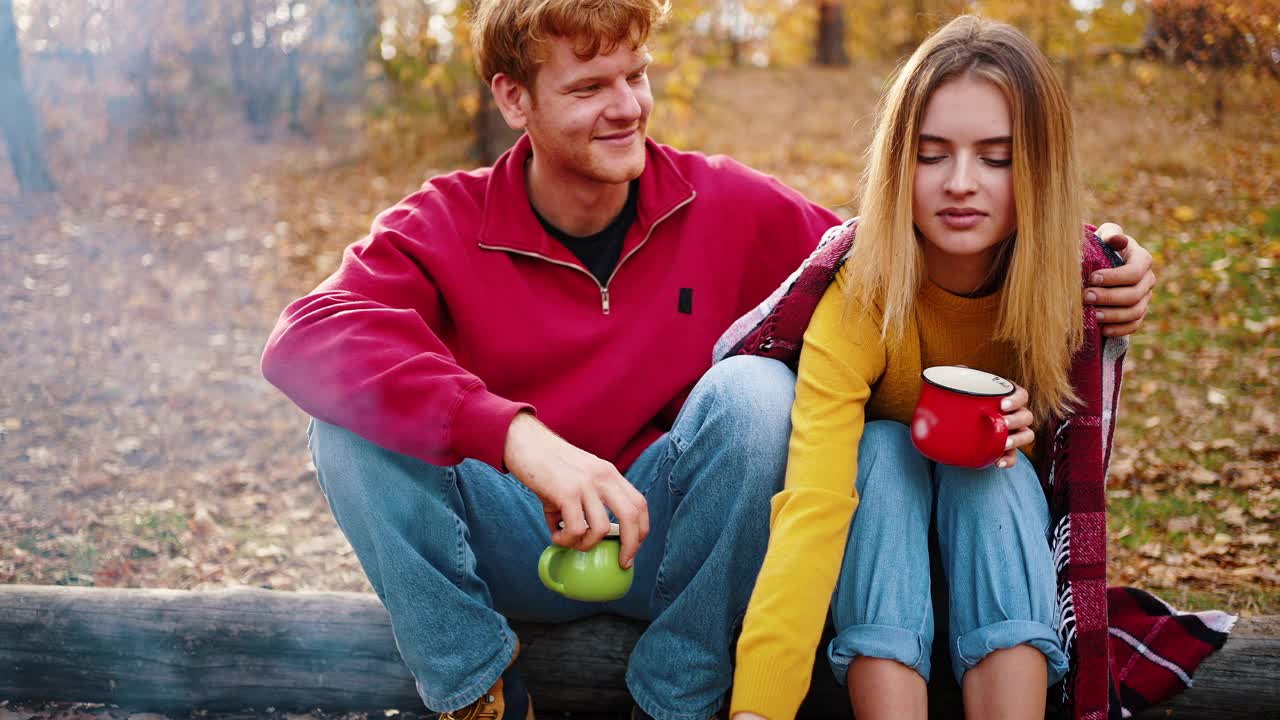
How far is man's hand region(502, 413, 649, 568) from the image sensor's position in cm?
188

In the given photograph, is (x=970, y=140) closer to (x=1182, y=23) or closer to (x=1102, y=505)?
(x=1102, y=505)

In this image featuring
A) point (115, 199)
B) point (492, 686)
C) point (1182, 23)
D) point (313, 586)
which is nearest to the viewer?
point (492, 686)

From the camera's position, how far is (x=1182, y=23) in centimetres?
677

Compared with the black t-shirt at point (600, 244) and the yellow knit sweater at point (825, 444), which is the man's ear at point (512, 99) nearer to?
the black t-shirt at point (600, 244)

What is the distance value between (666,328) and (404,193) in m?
5.89

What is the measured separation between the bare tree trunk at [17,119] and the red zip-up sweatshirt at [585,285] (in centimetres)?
616

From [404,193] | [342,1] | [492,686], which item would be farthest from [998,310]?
[342,1]

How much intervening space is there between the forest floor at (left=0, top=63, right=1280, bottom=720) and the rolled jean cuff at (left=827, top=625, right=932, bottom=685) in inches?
54.2

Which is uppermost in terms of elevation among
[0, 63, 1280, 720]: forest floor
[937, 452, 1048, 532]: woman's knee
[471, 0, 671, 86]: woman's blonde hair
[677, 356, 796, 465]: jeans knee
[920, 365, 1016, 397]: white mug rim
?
[471, 0, 671, 86]: woman's blonde hair

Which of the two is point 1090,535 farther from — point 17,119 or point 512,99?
point 17,119

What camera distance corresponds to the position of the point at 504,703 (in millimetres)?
2176

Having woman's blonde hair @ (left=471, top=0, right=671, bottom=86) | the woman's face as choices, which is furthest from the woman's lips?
woman's blonde hair @ (left=471, top=0, right=671, bottom=86)

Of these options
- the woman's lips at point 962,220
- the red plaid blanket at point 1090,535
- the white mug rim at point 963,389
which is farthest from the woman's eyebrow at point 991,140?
the white mug rim at point 963,389

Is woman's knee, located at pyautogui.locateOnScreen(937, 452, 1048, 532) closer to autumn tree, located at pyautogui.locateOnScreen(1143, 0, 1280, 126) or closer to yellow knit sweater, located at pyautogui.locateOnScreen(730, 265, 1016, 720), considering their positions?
yellow knit sweater, located at pyautogui.locateOnScreen(730, 265, 1016, 720)
